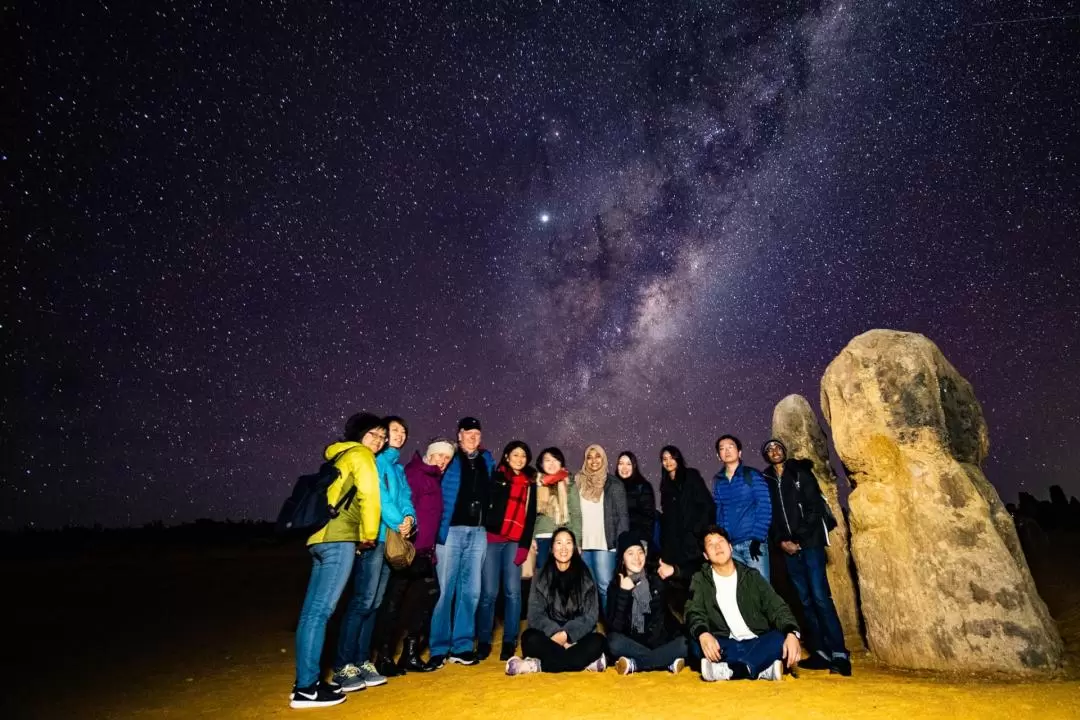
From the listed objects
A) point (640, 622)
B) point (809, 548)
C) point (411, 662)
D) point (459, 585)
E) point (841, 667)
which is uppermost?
point (809, 548)

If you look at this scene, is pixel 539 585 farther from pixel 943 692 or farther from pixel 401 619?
pixel 401 619

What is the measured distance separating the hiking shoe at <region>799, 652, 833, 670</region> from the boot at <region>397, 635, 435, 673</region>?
4.07 meters

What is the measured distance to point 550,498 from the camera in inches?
290

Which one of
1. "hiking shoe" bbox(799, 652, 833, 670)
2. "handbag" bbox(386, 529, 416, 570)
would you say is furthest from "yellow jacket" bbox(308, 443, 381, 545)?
"hiking shoe" bbox(799, 652, 833, 670)

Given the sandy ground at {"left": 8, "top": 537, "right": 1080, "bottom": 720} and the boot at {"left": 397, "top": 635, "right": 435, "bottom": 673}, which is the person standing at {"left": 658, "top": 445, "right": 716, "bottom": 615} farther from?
the boot at {"left": 397, "top": 635, "right": 435, "bottom": 673}

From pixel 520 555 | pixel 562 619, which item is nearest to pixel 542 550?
pixel 520 555

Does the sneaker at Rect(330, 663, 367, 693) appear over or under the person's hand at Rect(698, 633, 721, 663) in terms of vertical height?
under

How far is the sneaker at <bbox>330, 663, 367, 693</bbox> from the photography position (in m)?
5.33

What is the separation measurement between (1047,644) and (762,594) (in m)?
2.87

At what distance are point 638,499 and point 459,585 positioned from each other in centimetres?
265

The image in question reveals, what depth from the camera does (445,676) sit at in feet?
19.4

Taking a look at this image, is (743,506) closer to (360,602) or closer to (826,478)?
(826,478)

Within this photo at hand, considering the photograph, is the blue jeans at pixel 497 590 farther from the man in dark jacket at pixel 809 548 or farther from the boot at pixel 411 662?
the man in dark jacket at pixel 809 548

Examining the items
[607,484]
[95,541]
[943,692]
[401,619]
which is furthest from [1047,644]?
[95,541]
